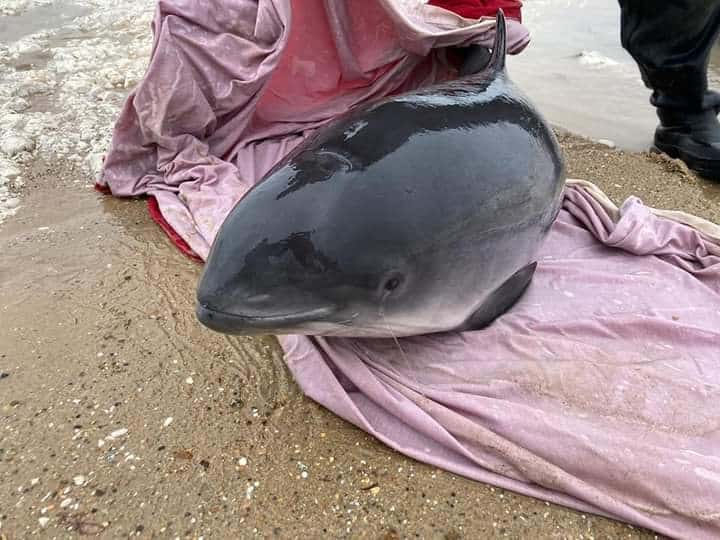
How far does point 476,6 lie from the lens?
3.88 metres

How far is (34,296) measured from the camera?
277 cm

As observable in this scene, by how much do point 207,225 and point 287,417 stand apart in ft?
4.24

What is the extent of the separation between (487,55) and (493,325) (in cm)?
185

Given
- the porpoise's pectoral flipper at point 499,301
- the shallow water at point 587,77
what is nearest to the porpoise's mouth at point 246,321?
the porpoise's pectoral flipper at point 499,301

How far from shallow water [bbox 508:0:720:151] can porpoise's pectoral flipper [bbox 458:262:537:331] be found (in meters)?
2.65

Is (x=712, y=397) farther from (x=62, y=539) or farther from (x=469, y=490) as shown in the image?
(x=62, y=539)

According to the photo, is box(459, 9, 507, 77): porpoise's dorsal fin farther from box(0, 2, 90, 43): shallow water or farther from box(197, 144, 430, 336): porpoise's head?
box(0, 2, 90, 43): shallow water

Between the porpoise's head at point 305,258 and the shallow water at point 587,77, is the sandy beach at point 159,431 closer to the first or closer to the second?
the porpoise's head at point 305,258

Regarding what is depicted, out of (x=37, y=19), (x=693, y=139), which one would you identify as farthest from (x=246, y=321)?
(x=37, y=19)

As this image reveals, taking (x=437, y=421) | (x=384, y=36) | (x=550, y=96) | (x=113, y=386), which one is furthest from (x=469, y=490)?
(x=550, y=96)

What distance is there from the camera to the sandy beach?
73.5 inches

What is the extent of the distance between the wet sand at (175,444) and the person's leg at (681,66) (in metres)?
3.31

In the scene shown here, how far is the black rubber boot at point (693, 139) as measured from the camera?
4152 mm

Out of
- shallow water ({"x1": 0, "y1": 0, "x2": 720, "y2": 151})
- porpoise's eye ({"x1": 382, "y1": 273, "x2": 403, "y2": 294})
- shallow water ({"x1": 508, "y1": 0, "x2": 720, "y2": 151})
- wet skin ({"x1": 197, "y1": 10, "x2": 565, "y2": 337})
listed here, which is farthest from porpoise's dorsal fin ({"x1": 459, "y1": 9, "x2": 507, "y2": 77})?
shallow water ({"x1": 0, "y1": 0, "x2": 720, "y2": 151})
